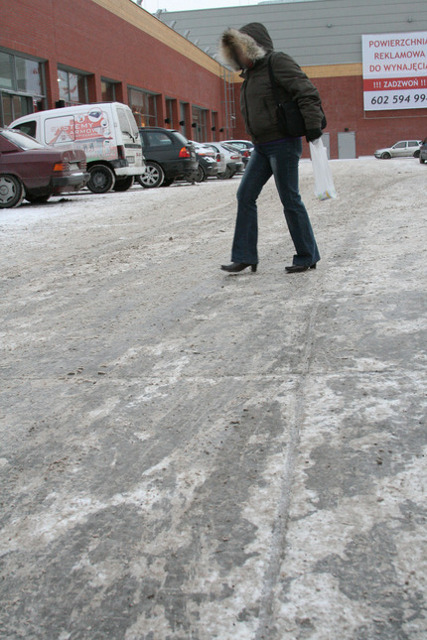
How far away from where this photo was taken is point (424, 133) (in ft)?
167

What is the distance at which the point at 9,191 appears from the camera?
43.5 ft

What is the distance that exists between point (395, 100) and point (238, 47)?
163 feet

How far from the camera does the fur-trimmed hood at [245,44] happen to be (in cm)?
488

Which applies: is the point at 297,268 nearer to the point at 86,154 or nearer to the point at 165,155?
the point at 86,154

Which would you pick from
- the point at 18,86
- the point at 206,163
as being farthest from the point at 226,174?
the point at 18,86

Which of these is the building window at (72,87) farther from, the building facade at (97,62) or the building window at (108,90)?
the building window at (108,90)

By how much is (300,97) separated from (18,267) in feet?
10.2

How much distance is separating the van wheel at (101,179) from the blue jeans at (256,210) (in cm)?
1211

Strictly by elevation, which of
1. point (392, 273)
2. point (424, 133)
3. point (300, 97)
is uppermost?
point (424, 133)

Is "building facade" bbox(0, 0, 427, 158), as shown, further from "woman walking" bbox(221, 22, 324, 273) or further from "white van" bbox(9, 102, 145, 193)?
"woman walking" bbox(221, 22, 324, 273)

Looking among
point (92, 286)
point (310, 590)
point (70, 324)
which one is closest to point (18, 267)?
point (92, 286)

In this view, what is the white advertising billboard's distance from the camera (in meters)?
50.2

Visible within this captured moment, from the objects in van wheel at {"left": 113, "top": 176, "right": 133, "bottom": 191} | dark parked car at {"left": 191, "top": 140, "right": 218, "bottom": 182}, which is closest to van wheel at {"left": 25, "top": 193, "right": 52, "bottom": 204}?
van wheel at {"left": 113, "top": 176, "right": 133, "bottom": 191}

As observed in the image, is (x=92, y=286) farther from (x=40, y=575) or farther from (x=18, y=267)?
(x=40, y=575)
